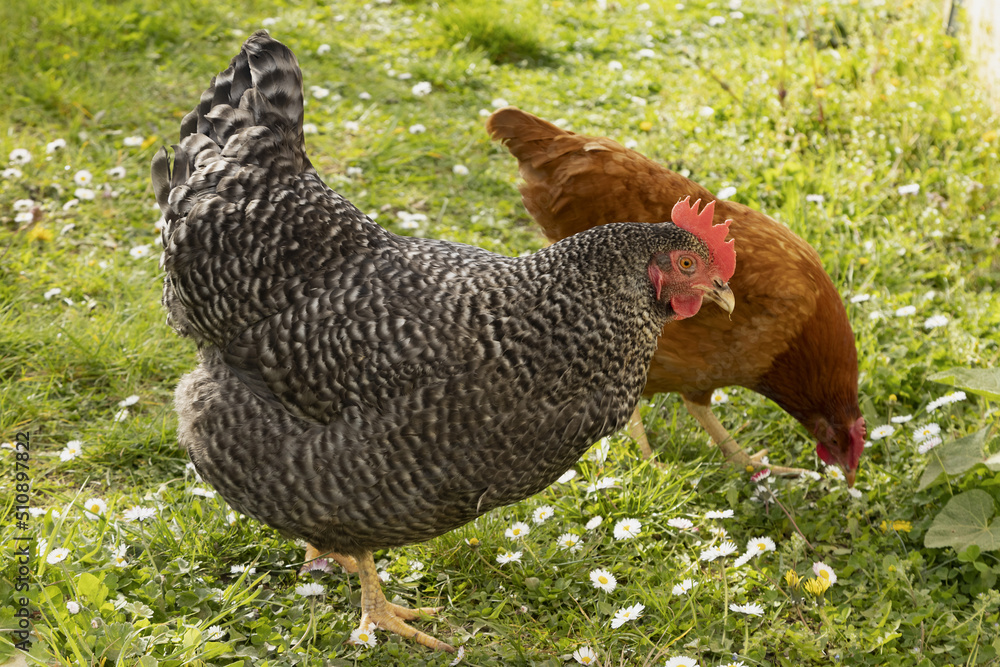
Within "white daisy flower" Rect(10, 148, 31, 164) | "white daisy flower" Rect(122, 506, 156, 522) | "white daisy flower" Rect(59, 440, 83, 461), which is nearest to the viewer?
"white daisy flower" Rect(122, 506, 156, 522)

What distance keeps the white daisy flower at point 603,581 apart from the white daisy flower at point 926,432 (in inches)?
55.0

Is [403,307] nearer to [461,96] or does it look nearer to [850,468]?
[850,468]

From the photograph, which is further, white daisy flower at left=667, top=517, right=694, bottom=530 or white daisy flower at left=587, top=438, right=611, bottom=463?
white daisy flower at left=587, top=438, right=611, bottom=463

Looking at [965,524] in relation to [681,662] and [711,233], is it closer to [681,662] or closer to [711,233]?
[681,662]

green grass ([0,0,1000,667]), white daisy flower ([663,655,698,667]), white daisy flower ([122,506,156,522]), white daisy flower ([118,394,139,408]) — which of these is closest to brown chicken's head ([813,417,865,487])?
green grass ([0,0,1000,667])

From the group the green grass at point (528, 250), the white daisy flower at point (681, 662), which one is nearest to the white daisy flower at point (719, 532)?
the green grass at point (528, 250)

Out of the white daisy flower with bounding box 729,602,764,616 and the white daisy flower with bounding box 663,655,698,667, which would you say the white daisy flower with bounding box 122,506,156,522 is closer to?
the white daisy flower with bounding box 663,655,698,667

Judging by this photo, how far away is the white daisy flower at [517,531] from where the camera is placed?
3.13m

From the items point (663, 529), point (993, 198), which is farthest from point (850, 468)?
point (993, 198)

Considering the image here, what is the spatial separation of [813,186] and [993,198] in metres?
1.00

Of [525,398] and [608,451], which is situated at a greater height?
[525,398]

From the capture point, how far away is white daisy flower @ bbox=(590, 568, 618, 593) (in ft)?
9.59

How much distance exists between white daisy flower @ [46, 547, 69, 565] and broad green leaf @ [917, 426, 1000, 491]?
9.87 feet

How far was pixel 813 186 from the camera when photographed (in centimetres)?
489
